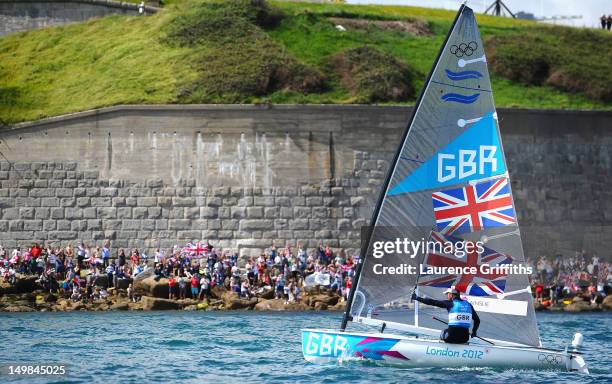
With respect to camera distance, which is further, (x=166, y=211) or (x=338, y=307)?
(x=166, y=211)

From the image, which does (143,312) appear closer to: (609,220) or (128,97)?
(128,97)

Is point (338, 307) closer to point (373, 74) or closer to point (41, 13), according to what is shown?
point (373, 74)

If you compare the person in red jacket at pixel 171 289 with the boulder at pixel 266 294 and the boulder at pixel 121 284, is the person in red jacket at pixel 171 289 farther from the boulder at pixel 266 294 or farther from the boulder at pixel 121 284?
the boulder at pixel 266 294

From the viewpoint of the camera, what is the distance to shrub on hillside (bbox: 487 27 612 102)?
1929 inches

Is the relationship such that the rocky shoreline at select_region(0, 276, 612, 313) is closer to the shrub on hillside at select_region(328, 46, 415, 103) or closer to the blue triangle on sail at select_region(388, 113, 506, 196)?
the shrub on hillside at select_region(328, 46, 415, 103)

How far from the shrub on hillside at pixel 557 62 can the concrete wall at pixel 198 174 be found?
9223 millimetres

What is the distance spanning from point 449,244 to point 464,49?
11.8 feet

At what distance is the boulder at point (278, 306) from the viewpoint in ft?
122

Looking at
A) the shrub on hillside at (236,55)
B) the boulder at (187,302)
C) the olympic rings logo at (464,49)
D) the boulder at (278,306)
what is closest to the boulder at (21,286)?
the boulder at (187,302)

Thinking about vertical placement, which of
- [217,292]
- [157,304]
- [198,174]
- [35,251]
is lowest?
[157,304]

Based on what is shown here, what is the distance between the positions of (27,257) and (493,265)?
22.1m

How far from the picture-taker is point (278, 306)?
37.2 metres

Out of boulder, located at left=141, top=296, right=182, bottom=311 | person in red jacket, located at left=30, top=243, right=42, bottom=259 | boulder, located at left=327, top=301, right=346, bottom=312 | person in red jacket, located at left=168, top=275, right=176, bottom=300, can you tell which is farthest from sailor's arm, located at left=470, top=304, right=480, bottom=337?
person in red jacket, located at left=30, top=243, right=42, bottom=259

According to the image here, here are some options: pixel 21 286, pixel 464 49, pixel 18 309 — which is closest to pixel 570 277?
pixel 21 286
